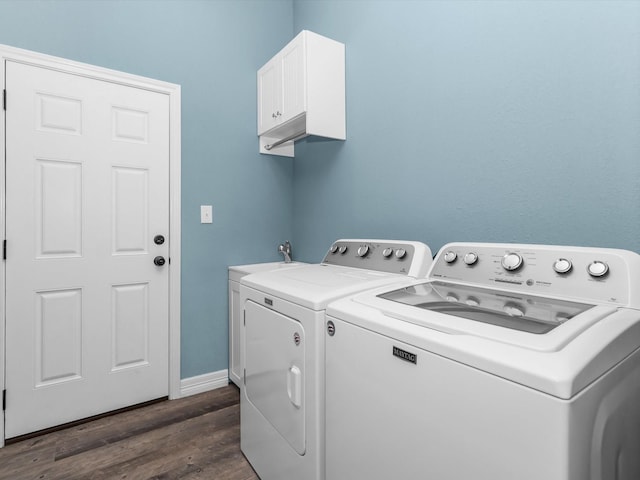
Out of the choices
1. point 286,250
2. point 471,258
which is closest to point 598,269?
point 471,258

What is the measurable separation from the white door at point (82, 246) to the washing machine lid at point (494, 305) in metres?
1.67

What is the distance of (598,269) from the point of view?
962 millimetres

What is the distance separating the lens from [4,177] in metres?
1.73

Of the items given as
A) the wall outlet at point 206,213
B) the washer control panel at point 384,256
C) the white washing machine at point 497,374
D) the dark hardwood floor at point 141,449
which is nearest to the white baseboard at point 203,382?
the dark hardwood floor at point 141,449

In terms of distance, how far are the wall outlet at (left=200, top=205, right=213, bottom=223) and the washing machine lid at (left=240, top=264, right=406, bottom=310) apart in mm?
926

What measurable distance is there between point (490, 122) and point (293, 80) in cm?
120

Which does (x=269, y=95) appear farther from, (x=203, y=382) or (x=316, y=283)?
(x=203, y=382)

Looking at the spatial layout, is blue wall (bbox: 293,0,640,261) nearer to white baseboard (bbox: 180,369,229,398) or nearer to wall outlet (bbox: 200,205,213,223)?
wall outlet (bbox: 200,205,213,223)

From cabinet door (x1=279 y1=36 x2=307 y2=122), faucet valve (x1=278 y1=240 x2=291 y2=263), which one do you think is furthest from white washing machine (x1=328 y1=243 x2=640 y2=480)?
faucet valve (x1=278 y1=240 x2=291 y2=263)

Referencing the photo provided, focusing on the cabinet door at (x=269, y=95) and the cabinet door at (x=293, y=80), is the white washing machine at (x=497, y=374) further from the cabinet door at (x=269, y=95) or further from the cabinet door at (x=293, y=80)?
the cabinet door at (x=269, y=95)

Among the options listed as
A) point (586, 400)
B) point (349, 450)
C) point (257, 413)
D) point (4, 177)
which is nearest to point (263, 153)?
point (4, 177)

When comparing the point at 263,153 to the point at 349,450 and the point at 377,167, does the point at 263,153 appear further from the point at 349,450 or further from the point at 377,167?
the point at 349,450

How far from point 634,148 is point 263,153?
2.08 metres

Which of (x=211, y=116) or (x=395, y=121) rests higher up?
(x=211, y=116)
